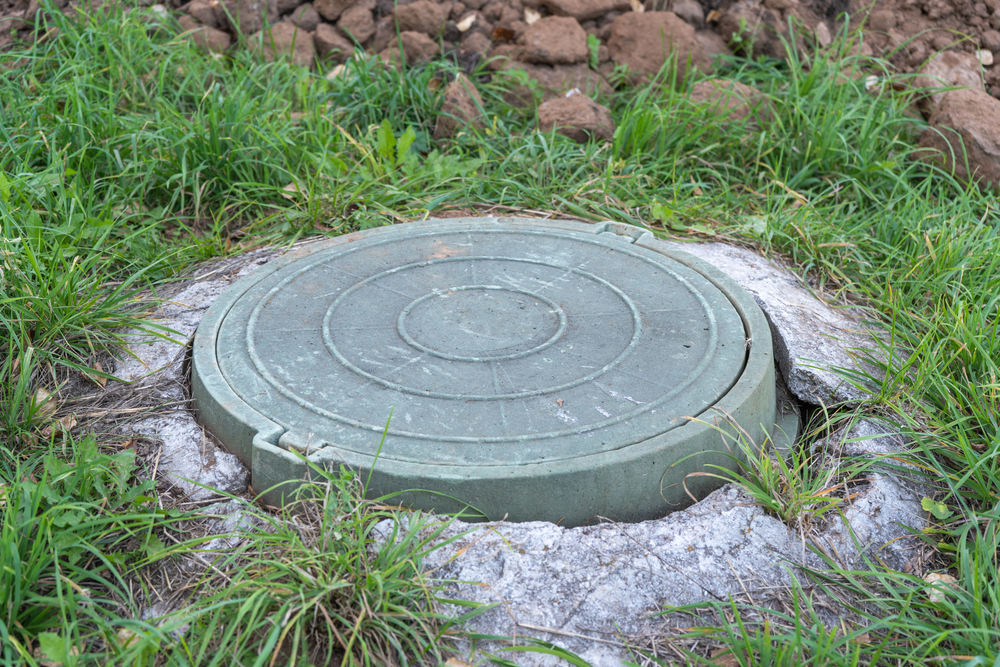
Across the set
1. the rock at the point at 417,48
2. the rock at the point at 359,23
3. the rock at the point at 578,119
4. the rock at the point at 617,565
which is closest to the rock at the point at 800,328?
the rock at the point at 617,565

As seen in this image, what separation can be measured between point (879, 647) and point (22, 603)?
1690 mm

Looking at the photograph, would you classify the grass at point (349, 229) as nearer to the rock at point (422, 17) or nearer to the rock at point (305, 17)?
the rock at point (422, 17)

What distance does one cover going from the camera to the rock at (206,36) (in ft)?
13.9

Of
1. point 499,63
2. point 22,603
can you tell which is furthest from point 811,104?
point 22,603

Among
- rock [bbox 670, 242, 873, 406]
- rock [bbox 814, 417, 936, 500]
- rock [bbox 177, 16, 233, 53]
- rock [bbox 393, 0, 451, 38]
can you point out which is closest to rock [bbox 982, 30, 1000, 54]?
rock [bbox 670, 242, 873, 406]

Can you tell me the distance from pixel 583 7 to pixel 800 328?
2601 mm

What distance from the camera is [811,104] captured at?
3756mm

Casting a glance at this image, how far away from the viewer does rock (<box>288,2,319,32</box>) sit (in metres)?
4.49

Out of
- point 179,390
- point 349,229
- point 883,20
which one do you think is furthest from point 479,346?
point 883,20

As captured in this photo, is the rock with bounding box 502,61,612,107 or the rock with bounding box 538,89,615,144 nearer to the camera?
the rock with bounding box 538,89,615,144

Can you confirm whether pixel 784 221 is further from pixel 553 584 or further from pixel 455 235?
pixel 553 584

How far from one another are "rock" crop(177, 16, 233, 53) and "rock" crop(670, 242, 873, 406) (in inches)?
108

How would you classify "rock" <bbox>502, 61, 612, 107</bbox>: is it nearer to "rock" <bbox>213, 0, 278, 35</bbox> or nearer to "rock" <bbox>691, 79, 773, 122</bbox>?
"rock" <bbox>691, 79, 773, 122</bbox>

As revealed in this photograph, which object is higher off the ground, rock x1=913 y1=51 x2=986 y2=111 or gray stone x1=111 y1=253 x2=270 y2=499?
rock x1=913 y1=51 x2=986 y2=111
